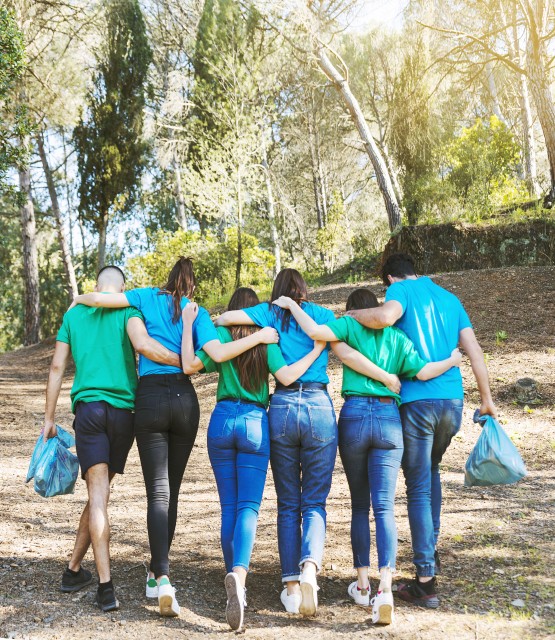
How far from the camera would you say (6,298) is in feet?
119

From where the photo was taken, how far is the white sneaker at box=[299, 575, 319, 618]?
3256 millimetres

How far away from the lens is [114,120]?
20.5 meters

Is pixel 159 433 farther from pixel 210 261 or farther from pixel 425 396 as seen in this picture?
pixel 210 261

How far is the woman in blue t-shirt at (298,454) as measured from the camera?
3432 mm

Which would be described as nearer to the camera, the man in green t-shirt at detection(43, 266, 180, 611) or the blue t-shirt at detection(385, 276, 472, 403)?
the man in green t-shirt at detection(43, 266, 180, 611)

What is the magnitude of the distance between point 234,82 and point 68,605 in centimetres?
1635

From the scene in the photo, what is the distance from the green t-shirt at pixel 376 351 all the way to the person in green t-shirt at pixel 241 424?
9 cm

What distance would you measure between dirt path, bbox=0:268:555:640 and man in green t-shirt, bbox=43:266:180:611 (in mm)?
239

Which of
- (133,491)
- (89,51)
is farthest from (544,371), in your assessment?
(89,51)

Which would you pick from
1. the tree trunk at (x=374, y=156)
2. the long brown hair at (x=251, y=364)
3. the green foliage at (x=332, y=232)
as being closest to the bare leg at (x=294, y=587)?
the long brown hair at (x=251, y=364)

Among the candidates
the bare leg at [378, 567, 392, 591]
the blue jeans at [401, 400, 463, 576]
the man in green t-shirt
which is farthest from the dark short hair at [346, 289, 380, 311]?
the bare leg at [378, 567, 392, 591]

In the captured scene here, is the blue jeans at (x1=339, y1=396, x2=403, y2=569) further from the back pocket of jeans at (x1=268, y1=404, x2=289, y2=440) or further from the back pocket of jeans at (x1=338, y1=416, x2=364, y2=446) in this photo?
the back pocket of jeans at (x1=268, y1=404, x2=289, y2=440)

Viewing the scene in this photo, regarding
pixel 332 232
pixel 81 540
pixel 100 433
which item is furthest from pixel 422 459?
pixel 332 232

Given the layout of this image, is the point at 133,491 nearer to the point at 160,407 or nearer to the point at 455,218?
the point at 160,407
